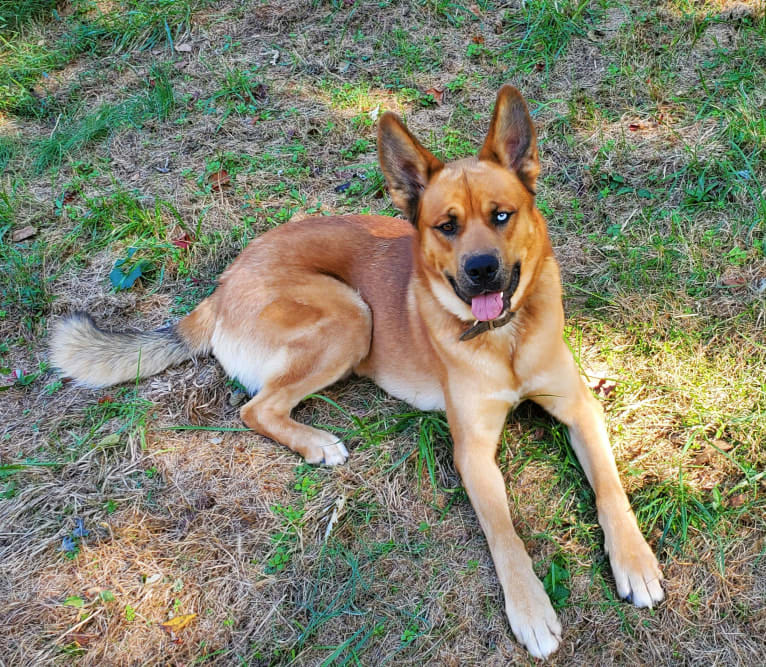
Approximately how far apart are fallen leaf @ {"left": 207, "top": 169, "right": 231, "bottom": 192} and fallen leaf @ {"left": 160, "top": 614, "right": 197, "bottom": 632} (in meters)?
3.33

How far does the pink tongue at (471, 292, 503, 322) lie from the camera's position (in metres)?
2.86

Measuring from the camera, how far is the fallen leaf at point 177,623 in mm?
2680

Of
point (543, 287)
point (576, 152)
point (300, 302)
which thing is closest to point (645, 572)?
point (543, 287)

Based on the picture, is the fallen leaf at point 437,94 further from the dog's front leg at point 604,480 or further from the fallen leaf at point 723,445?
the fallen leaf at point 723,445

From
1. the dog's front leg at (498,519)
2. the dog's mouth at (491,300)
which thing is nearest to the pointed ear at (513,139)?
the dog's mouth at (491,300)

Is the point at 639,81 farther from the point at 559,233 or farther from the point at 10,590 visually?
the point at 10,590

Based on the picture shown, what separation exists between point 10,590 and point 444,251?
2.50 m

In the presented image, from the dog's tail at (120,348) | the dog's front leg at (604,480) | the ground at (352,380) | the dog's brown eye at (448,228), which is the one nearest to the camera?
the dog's front leg at (604,480)

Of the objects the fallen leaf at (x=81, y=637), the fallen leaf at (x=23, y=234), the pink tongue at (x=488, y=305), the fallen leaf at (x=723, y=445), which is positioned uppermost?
the pink tongue at (x=488, y=305)

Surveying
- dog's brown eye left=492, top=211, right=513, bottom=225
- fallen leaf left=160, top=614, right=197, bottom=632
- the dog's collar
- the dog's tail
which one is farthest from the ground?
dog's brown eye left=492, top=211, right=513, bottom=225

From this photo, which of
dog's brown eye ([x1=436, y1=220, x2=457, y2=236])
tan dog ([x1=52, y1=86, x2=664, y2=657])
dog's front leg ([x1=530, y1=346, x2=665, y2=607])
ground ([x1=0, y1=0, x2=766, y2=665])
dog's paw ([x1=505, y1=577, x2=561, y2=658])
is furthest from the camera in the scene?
dog's brown eye ([x1=436, y1=220, x2=457, y2=236])

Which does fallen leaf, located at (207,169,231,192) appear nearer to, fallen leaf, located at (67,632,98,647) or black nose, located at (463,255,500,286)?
black nose, located at (463,255,500,286)

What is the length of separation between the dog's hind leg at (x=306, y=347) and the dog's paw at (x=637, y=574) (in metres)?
1.75

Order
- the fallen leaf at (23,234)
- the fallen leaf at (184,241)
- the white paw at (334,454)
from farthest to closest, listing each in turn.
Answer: the fallen leaf at (23,234) < the fallen leaf at (184,241) < the white paw at (334,454)
